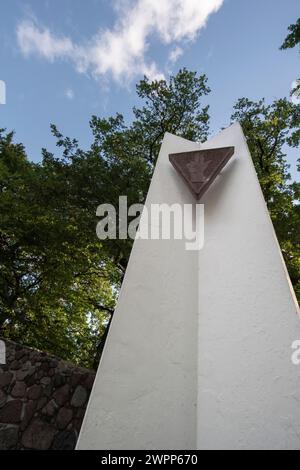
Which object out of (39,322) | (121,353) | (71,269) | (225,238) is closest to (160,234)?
(225,238)

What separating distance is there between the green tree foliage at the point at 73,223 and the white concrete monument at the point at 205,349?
4315mm

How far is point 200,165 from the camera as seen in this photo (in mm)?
3240

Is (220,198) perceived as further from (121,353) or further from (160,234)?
(121,353)

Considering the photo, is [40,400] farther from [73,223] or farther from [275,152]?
[275,152]

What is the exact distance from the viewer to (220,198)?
9.79 ft

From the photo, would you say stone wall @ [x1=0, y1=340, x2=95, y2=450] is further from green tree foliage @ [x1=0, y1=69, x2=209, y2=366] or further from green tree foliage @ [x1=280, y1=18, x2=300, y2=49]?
green tree foliage @ [x1=280, y1=18, x2=300, y2=49]

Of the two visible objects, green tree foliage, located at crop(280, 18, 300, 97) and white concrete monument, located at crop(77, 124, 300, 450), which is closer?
white concrete monument, located at crop(77, 124, 300, 450)

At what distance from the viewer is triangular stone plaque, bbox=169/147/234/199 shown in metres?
3.08

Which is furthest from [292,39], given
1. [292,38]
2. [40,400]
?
[40,400]

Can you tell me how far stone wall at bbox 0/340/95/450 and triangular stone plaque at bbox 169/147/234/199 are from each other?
3.20 metres

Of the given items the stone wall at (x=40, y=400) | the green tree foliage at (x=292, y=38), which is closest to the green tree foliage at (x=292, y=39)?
the green tree foliage at (x=292, y=38)

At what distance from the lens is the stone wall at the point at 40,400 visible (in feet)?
12.2

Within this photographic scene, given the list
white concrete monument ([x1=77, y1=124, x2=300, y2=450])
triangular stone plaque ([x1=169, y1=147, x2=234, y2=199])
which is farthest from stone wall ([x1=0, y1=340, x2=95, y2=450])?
triangular stone plaque ([x1=169, y1=147, x2=234, y2=199])
